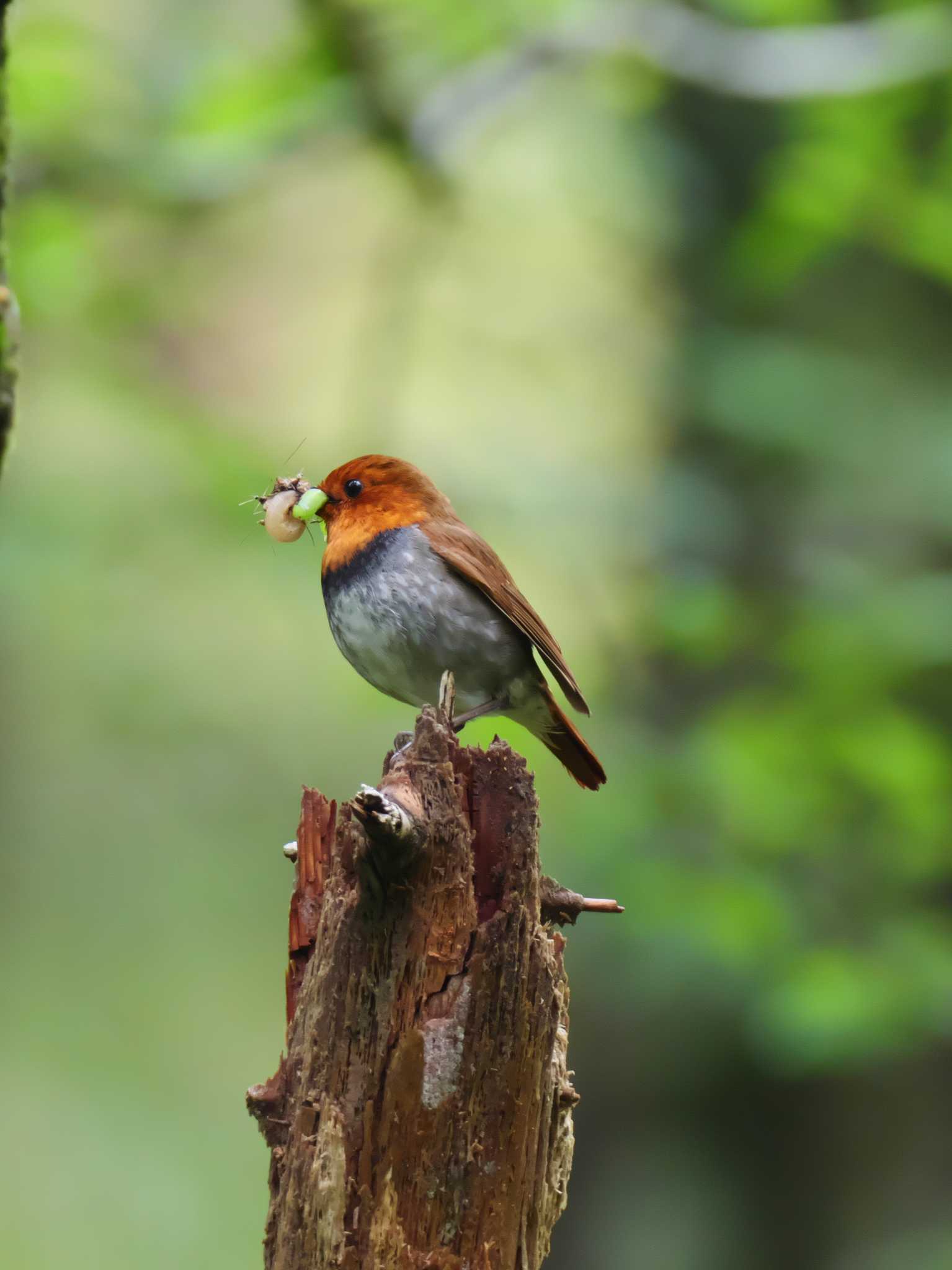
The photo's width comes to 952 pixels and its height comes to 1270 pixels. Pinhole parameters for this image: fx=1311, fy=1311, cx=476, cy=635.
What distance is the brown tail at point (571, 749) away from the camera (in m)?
3.54

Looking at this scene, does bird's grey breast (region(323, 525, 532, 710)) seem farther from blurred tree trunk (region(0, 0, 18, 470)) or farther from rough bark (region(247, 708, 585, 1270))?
blurred tree trunk (region(0, 0, 18, 470))

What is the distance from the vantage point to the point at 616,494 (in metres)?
6.07

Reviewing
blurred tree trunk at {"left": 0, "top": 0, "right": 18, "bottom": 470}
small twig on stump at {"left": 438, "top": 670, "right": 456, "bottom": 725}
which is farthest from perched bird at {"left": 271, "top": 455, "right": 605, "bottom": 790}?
blurred tree trunk at {"left": 0, "top": 0, "right": 18, "bottom": 470}

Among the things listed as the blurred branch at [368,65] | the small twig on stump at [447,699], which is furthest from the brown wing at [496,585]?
the blurred branch at [368,65]

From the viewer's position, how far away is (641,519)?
19.4 feet

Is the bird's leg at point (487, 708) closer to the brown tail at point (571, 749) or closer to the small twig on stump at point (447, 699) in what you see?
the brown tail at point (571, 749)

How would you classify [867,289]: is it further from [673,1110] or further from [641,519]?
[673,1110]

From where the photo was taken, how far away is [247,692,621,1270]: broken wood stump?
2.23m

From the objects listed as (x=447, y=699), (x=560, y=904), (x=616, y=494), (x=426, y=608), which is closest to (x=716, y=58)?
(x=616, y=494)

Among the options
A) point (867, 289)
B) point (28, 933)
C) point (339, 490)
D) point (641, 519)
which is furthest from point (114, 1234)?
point (867, 289)

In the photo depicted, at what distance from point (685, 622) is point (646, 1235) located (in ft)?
10.6

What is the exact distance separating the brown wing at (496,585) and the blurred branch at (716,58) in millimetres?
2567

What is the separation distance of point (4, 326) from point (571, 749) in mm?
2180

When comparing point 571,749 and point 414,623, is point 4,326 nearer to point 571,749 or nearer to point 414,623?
point 414,623
